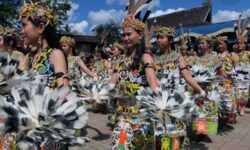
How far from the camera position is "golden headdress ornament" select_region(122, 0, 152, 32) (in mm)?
4012

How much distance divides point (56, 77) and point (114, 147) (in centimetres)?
119

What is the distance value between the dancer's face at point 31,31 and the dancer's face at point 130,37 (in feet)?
3.57

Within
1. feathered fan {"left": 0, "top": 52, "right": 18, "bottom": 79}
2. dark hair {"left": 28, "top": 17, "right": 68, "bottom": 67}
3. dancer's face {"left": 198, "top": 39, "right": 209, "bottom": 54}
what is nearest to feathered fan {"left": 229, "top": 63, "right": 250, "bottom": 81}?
dancer's face {"left": 198, "top": 39, "right": 209, "bottom": 54}

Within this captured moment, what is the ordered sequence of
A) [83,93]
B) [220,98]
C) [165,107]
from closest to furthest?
1. [165,107]
2. [83,93]
3. [220,98]

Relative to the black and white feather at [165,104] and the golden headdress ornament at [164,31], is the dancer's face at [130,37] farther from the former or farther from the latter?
the golden headdress ornament at [164,31]

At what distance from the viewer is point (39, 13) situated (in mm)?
3125

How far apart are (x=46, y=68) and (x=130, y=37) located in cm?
117

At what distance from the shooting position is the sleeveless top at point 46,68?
3.08 meters

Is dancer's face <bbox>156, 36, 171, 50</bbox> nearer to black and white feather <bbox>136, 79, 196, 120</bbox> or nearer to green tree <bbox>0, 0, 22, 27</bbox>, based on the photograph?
black and white feather <bbox>136, 79, 196, 120</bbox>

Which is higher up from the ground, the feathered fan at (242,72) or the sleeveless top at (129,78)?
the feathered fan at (242,72)

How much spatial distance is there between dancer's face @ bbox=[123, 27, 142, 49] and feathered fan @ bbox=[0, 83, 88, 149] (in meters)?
1.54

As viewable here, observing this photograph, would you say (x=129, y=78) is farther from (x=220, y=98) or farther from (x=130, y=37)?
(x=220, y=98)

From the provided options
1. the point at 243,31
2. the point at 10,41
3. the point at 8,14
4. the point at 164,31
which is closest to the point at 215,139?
the point at 164,31

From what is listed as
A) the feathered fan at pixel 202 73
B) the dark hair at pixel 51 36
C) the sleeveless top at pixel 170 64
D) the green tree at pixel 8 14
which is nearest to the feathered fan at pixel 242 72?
the feathered fan at pixel 202 73
